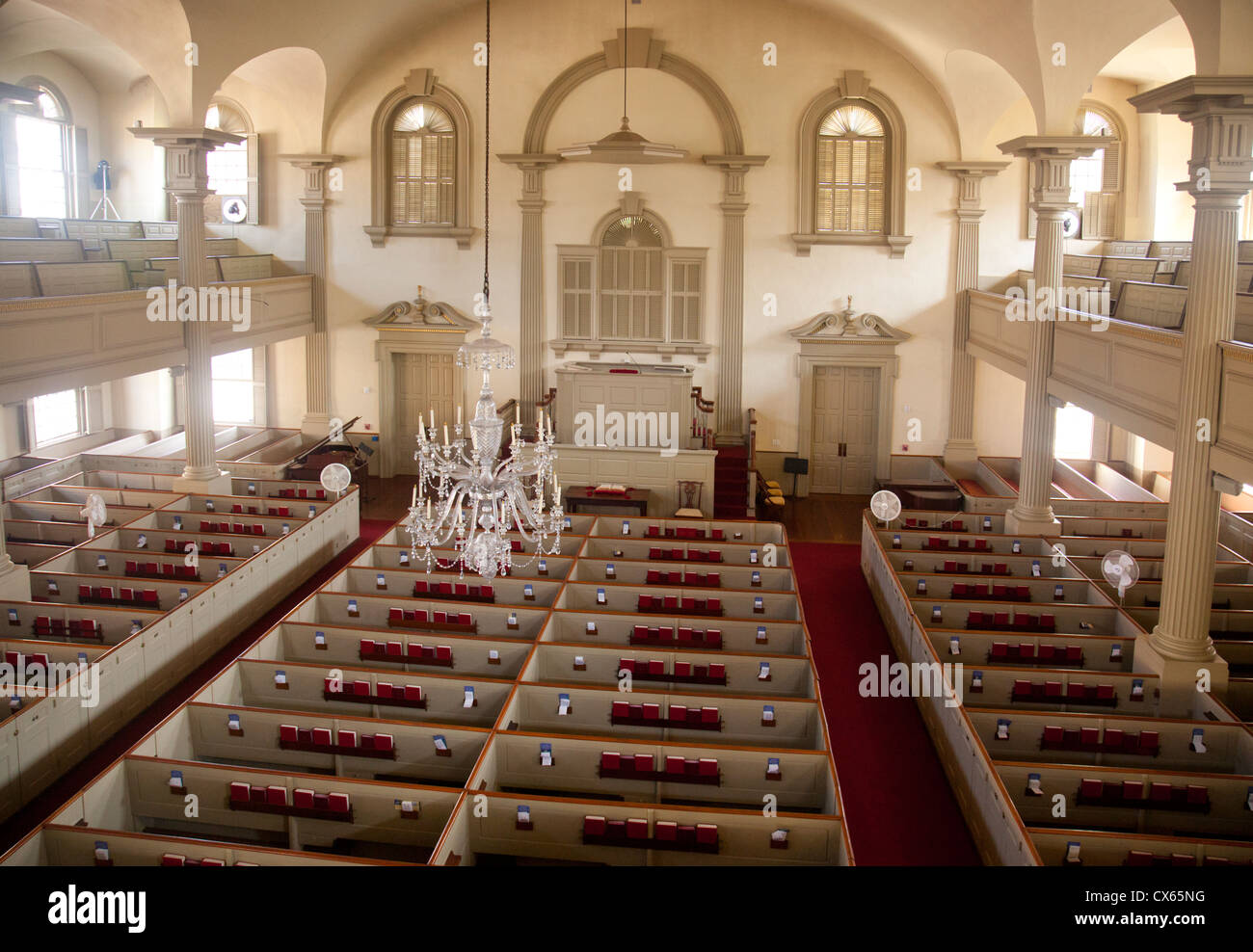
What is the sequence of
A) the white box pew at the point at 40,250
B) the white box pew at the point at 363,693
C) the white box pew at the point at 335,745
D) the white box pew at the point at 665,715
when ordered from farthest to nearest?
the white box pew at the point at 40,250 < the white box pew at the point at 363,693 < the white box pew at the point at 665,715 < the white box pew at the point at 335,745

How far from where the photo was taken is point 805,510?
18.8 meters

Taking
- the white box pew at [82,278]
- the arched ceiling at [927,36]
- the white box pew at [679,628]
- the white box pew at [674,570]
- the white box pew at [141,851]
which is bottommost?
the white box pew at [141,851]

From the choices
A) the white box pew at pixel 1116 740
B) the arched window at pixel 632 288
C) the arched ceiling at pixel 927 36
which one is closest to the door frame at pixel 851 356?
the arched window at pixel 632 288

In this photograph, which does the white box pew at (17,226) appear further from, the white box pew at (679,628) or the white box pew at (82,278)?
the white box pew at (679,628)

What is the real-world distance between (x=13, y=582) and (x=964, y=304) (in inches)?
620

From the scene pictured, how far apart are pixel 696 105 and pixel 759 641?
11788 mm

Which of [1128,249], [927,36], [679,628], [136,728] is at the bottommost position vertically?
[136,728]

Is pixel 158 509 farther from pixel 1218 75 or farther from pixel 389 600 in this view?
pixel 1218 75

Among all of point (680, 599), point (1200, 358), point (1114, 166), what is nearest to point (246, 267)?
point (680, 599)

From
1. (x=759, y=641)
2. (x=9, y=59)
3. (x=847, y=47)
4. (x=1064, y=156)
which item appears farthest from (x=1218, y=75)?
(x=9, y=59)

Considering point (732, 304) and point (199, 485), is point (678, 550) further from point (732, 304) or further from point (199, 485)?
point (199, 485)

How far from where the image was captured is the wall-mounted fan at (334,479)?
50.4 feet

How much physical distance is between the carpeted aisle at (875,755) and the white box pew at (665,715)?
0.70 meters

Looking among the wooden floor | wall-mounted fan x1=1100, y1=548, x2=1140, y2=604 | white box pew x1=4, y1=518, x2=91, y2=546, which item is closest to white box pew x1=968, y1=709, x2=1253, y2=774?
wall-mounted fan x1=1100, y1=548, x2=1140, y2=604
